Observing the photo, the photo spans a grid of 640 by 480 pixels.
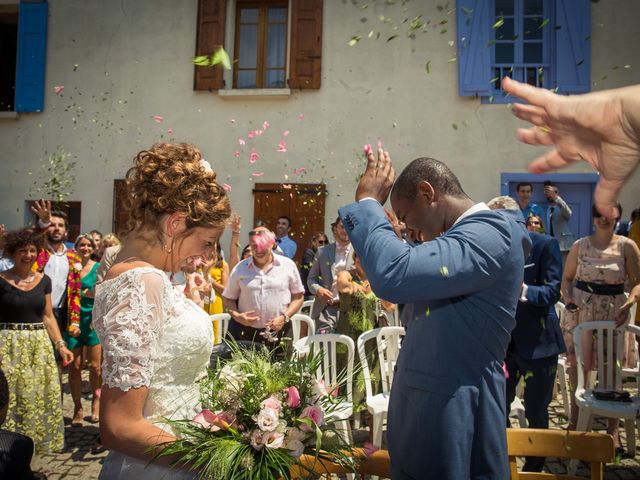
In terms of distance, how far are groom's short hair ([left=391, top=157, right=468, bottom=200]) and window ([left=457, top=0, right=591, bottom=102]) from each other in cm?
816

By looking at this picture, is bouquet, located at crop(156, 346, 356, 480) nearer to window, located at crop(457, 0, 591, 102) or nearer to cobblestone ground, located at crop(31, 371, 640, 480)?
cobblestone ground, located at crop(31, 371, 640, 480)

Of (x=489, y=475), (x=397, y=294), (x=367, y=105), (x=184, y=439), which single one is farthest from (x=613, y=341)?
(x=367, y=105)

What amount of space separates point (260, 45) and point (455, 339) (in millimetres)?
9845

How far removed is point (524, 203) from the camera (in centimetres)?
859

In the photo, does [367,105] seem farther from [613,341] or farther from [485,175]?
[613,341]

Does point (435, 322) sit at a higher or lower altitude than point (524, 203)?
lower

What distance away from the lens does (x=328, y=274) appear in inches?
249

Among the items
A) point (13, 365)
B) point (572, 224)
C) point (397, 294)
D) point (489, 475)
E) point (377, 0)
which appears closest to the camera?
point (397, 294)

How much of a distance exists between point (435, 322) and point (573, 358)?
413 cm

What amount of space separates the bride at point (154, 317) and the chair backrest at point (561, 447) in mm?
1292

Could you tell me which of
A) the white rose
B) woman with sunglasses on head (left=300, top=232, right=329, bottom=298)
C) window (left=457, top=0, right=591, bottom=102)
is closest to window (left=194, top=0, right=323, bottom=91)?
window (left=457, top=0, right=591, bottom=102)

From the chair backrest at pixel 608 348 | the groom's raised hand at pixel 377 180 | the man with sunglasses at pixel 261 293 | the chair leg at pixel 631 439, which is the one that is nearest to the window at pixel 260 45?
the man with sunglasses at pixel 261 293

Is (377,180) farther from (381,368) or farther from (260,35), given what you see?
(260,35)

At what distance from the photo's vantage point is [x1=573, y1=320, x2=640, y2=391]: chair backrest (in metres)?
4.59
